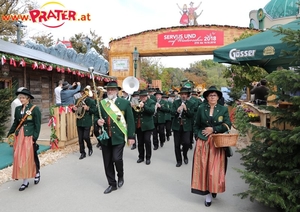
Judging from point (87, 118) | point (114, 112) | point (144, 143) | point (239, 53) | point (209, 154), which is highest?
point (239, 53)

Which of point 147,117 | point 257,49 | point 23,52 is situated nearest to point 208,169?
point 257,49

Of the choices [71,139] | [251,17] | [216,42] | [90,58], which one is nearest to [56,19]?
[90,58]

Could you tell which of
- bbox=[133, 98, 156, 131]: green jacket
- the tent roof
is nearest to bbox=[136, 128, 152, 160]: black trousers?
bbox=[133, 98, 156, 131]: green jacket

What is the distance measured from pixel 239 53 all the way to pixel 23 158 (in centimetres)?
429

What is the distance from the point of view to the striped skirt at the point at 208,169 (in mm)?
4270

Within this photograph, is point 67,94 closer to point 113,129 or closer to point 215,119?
point 113,129

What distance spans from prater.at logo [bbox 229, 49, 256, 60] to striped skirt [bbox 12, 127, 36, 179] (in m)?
4.00

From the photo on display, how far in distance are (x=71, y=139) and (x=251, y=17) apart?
22787mm

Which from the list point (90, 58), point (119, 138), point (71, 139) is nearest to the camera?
point (119, 138)

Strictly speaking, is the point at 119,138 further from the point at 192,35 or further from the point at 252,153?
the point at 192,35

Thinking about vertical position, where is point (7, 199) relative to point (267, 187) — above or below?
below

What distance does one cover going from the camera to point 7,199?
15.6 feet

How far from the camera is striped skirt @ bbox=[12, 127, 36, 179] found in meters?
5.00

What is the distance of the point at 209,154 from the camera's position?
436 centimetres
